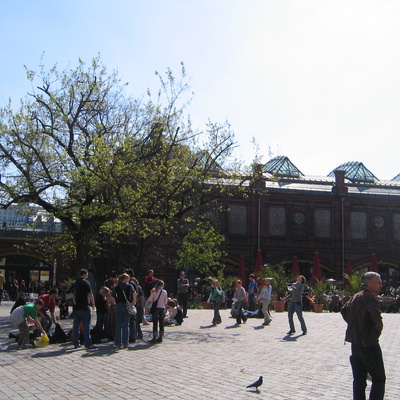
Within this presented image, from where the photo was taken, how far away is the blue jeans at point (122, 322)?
39.4ft

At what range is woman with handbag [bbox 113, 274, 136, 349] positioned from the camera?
473 inches

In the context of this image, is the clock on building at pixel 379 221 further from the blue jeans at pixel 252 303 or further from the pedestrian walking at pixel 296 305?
the pedestrian walking at pixel 296 305

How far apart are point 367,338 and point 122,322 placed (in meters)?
7.16

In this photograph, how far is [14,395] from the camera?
715 cm

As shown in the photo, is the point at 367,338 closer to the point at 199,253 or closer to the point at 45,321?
the point at 45,321

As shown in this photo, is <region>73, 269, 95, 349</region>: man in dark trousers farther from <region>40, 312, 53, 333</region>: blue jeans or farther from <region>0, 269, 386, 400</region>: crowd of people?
<region>40, 312, 53, 333</region>: blue jeans

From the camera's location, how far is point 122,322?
12.1m

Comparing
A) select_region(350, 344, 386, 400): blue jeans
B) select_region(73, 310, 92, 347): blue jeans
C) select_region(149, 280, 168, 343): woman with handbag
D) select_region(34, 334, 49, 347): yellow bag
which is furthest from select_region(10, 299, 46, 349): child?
select_region(350, 344, 386, 400): blue jeans

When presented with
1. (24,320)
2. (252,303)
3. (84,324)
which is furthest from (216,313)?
(24,320)

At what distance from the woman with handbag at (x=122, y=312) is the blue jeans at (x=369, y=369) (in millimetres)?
6694

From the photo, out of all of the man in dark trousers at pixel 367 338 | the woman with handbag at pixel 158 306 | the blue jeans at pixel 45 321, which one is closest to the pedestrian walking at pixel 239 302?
the woman with handbag at pixel 158 306

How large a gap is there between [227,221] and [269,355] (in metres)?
31.8

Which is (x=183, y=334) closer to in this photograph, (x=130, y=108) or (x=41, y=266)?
(x=130, y=108)

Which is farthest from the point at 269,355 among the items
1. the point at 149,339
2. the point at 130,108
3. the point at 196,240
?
the point at 196,240
